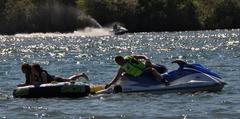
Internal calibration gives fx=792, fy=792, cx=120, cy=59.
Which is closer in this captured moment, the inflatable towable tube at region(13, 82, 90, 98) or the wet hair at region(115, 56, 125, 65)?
the inflatable towable tube at region(13, 82, 90, 98)

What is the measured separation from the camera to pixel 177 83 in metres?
22.3

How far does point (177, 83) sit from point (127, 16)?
91383 mm

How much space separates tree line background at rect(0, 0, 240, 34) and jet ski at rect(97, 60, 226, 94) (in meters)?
87.6

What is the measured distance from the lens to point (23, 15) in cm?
11519

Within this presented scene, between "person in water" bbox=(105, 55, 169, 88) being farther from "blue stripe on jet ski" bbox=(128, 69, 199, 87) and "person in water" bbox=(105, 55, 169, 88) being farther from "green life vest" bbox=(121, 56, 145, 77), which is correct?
"blue stripe on jet ski" bbox=(128, 69, 199, 87)

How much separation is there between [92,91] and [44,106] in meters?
2.65

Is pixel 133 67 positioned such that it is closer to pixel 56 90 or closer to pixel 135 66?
pixel 135 66

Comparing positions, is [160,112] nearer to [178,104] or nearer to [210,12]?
[178,104]

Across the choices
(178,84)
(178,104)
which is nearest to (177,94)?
(178,84)

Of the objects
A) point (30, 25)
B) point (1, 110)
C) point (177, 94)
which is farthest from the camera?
point (30, 25)

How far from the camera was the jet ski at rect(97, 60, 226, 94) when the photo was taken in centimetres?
2227

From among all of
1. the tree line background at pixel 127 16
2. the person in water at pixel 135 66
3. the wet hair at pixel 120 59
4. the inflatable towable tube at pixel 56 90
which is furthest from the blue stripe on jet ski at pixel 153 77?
the tree line background at pixel 127 16

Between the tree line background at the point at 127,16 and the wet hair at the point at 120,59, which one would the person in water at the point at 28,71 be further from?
the tree line background at the point at 127,16

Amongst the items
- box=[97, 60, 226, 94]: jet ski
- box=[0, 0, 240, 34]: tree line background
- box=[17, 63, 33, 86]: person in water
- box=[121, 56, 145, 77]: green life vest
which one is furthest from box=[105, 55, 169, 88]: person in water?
box=[0, 0, 240, 34]: tree line background
